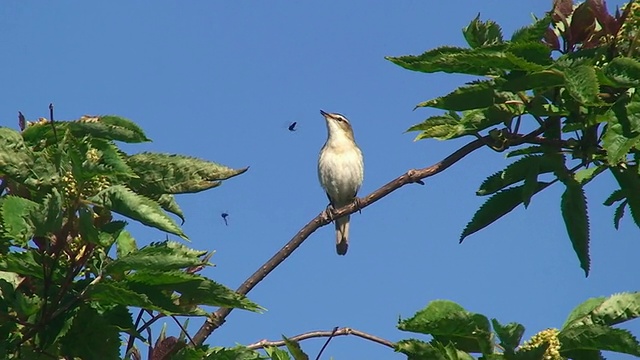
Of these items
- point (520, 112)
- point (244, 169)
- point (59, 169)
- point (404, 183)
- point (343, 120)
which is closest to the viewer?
point (59, 169)

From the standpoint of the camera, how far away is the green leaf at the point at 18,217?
9.43ft

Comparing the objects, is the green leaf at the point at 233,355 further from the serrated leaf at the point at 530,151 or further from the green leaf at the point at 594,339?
the serrated leaf at the point at 530,151

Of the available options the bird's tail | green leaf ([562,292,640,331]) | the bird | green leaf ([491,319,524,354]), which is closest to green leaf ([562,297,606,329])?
green leaf ([562,292,640,331])

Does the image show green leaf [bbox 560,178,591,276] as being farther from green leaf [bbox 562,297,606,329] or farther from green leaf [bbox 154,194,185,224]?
green leaf [bbox 154,194,185,224]

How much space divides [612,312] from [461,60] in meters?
0.95

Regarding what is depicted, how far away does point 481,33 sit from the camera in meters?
3.46

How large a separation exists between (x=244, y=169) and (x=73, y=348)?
83cm

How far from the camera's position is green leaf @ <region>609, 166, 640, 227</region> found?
3.66 metres

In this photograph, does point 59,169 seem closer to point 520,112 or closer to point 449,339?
point 449,339

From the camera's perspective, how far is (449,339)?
3.22 m

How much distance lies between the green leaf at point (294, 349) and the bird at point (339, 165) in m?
10.4

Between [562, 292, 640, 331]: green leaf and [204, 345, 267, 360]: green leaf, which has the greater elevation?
[562, 292, 640, 331]: green leaf

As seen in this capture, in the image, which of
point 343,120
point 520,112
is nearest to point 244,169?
point 520,112

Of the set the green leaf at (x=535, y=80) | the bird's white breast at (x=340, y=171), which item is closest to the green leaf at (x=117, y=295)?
the green leaf at (x=535, y=80)
